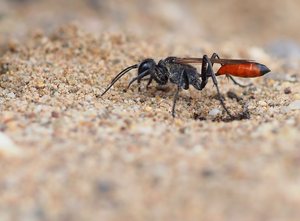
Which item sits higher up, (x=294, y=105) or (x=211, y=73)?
(x=211, y=73)

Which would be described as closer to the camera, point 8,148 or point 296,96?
point 8,148

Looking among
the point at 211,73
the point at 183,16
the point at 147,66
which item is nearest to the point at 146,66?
the point at 147,66

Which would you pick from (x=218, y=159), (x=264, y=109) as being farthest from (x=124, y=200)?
(x=264, y=109)

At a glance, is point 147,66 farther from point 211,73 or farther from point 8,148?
point 8,148

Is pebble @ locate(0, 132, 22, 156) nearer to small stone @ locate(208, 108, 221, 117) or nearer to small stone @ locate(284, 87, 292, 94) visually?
small stone @ locate(208, 108, 221, 117)

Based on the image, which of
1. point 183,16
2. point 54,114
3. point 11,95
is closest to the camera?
point 54,114

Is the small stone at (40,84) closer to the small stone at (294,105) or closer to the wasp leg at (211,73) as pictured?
the wasp leg at (211,73)

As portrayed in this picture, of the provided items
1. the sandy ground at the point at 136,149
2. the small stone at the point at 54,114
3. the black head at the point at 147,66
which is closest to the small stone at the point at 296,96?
the sandy ground at the point at 136,149

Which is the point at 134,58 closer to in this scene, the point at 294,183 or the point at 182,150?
the point at 182,150
